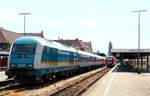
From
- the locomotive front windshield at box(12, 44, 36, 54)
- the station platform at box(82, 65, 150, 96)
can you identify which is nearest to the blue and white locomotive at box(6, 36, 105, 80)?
the locomotive front windshield at box(12, 44, 36, 54)

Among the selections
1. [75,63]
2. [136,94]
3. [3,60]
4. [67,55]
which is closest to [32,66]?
[136,94]

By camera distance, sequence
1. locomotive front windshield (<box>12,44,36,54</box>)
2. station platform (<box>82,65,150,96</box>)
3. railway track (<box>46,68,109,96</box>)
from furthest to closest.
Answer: locomotive front windshield (<box>12,44,36,54</box>), station platform (<box>82,65,150,96</box>), railway track (<box>46,68,109,96</box>)

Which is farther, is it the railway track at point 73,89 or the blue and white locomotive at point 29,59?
the blue and white locomotive at point 29,59

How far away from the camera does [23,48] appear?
24.2 m

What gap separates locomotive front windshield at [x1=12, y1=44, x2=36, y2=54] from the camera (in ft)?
78.7

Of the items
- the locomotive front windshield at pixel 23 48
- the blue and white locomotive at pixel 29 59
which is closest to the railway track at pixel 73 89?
the blue and white locomotive at pixel 29 59

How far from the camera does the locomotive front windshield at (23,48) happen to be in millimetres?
24000

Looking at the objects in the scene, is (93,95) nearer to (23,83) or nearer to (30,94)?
(30,94)

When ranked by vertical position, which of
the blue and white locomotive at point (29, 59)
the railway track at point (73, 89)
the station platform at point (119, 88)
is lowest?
the station platform at point (119, 88)

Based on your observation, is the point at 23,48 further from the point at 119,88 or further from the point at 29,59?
the point at 119,88

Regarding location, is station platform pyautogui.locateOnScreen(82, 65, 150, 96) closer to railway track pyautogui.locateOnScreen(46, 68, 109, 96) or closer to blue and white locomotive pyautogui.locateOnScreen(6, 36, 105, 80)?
railway track pyautogui.locateOnScreen(46, 68, 109, 96)

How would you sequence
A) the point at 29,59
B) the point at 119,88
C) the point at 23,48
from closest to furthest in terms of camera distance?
the point at 29,59 < the point at 23,48 < the point at 119,88

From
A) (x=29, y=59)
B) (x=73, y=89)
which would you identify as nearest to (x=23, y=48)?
(x=29, y=59)

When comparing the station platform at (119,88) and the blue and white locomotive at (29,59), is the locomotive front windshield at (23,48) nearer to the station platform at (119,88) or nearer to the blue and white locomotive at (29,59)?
the blue and white locomotive at (29,59)
